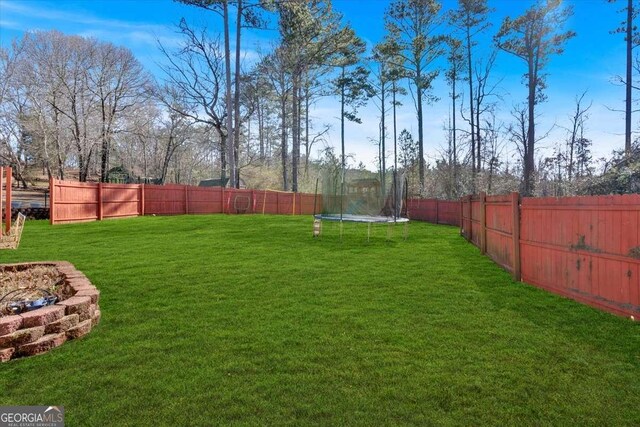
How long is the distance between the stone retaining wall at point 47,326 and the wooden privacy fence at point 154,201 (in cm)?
1131

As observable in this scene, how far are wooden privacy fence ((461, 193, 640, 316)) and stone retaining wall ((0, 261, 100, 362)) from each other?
15.5ft

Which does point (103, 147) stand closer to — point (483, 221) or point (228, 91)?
point (228, 91)

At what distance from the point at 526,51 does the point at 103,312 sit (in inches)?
829

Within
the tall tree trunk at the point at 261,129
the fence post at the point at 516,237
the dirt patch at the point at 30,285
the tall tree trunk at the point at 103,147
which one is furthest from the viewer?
the tall tree trunk at the point at 261,129

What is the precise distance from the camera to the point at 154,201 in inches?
688

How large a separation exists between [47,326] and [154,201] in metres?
15.7

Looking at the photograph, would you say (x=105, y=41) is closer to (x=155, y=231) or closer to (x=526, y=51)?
(x=155, y=231)

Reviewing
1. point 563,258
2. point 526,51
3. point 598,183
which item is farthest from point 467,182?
point 563,258

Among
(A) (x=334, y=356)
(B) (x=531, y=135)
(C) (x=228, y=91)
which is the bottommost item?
(A) (x=334, y=356)

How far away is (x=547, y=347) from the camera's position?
295 centimetres

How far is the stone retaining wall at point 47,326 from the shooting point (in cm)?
266

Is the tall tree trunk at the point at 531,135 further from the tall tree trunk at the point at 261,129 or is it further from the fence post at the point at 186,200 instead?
the tall tree trunk at the point at 261,129

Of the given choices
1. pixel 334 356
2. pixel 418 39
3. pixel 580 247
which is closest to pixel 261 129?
pixel 418 39

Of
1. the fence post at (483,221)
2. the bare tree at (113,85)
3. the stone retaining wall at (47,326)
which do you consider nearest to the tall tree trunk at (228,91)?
the bare tree at (113,85)
